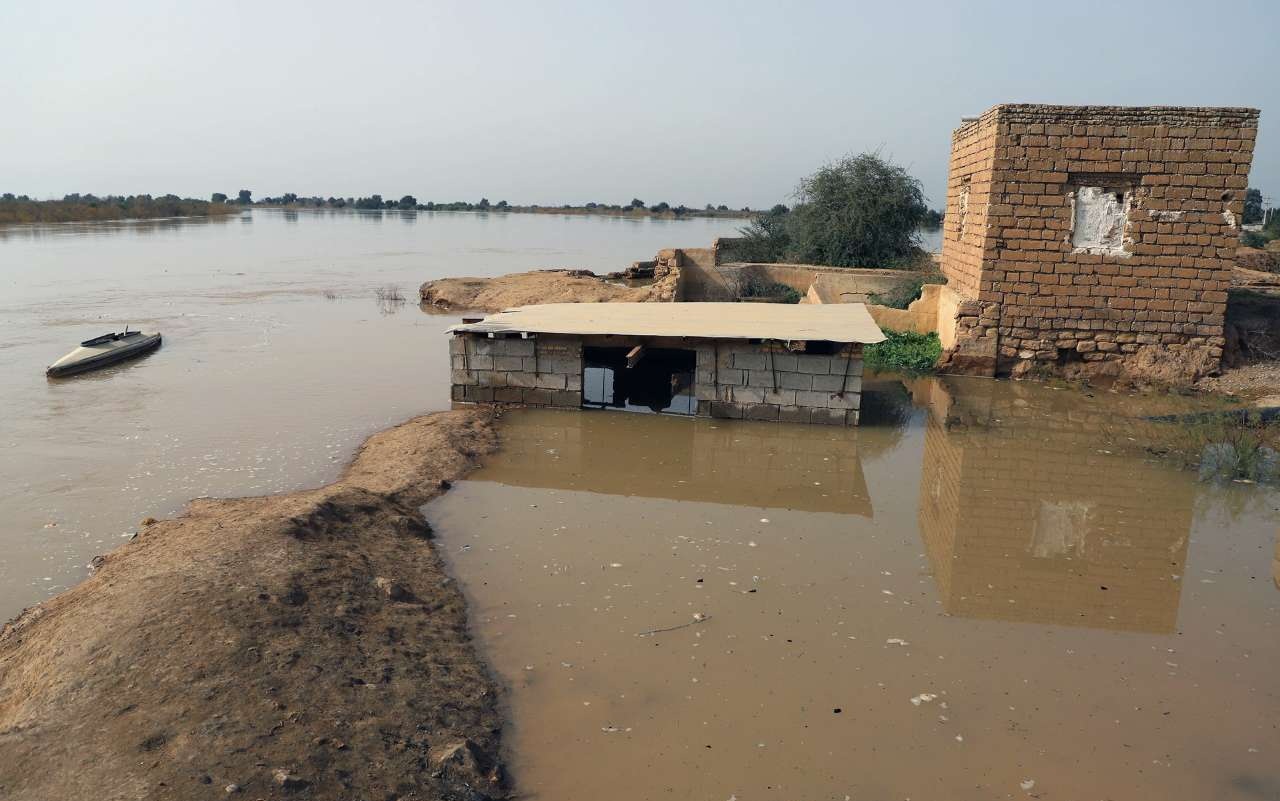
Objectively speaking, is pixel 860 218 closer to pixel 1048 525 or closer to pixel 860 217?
pixel 860 217

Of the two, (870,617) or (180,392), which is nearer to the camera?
(870,617)

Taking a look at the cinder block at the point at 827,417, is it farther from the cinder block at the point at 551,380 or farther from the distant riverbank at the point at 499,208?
the distant riverbank at the point at 499,208

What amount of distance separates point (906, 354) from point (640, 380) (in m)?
4.52

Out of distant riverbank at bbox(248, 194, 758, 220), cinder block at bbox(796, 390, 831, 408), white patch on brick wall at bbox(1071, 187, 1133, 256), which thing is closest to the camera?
cinder block at bbox(796, 390, 831, 408)

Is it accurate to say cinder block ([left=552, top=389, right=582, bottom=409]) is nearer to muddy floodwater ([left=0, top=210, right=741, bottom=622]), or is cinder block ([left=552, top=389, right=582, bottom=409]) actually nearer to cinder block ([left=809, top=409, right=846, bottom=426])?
muddy floodwater ([left=0, top=210, right=741, bottom=622])

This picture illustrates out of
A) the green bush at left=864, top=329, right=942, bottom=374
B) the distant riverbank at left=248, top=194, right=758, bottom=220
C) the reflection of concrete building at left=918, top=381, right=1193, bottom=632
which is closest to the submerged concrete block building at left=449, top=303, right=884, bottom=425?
the reflection of concrete building at left=918, top=381, right=1193, bottom=632

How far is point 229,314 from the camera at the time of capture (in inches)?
784

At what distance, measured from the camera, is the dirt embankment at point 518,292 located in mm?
21312

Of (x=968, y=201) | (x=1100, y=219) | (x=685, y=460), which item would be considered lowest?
(x=685, y=460)

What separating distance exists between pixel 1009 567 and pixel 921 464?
8.56 ft

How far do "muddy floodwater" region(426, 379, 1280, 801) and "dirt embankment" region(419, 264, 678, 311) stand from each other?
39.5 ft

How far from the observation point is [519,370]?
35.1 feet

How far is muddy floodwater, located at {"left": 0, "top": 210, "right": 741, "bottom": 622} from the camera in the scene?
7452 mm

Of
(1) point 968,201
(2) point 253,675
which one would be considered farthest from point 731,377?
(2) point 253,675
